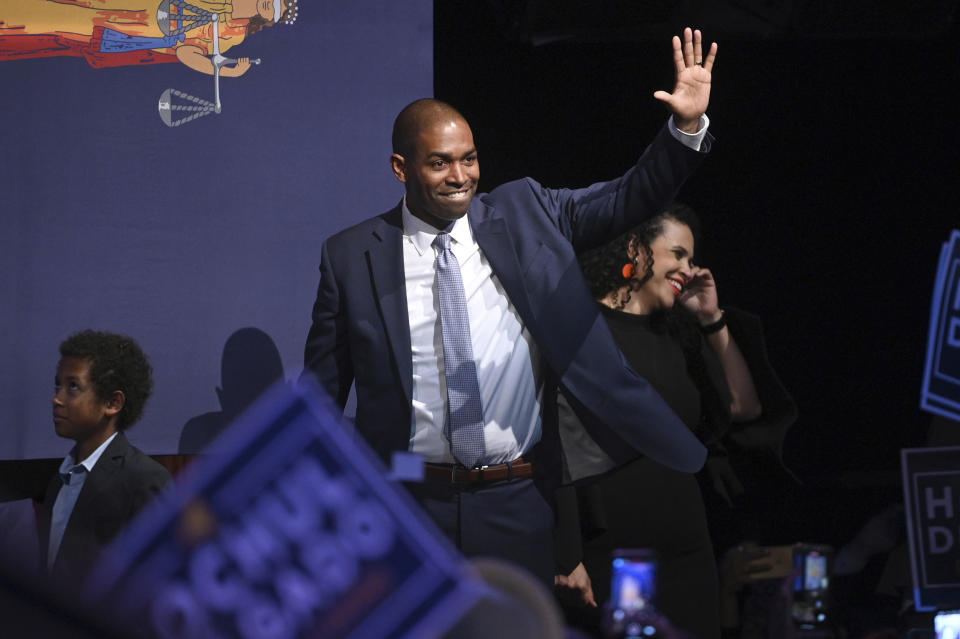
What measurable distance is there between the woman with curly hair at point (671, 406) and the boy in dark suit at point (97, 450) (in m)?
1.00

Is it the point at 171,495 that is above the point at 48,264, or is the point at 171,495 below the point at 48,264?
below

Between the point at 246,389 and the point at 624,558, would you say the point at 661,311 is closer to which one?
the point at 624,558

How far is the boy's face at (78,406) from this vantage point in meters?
2.68

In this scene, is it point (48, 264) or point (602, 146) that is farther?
point (602, 146)

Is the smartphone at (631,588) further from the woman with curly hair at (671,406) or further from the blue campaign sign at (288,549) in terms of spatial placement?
the blue campaign sign at (288,549)

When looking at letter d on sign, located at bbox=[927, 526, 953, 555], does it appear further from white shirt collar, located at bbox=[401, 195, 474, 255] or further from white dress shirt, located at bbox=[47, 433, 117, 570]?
white dress shirt, located at bbox=[47, 433, 117, 570]

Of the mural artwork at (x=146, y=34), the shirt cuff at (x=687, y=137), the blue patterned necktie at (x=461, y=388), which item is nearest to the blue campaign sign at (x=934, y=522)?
the shirt cuff at (x=687, y=137)

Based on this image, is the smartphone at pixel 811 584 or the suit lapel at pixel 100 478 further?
the smartphone at pixel 811 584

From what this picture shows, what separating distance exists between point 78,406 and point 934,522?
6.67 feet

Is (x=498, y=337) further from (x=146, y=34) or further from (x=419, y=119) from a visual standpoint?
(x=146, y=34)

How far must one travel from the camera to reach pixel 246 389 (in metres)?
2.88

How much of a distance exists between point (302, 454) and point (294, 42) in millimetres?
2477

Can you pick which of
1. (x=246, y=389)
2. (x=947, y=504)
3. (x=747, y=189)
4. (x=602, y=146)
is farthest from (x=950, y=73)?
(x=246, y=389)

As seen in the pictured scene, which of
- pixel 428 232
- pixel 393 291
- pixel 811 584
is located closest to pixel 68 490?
pixel 393 291
